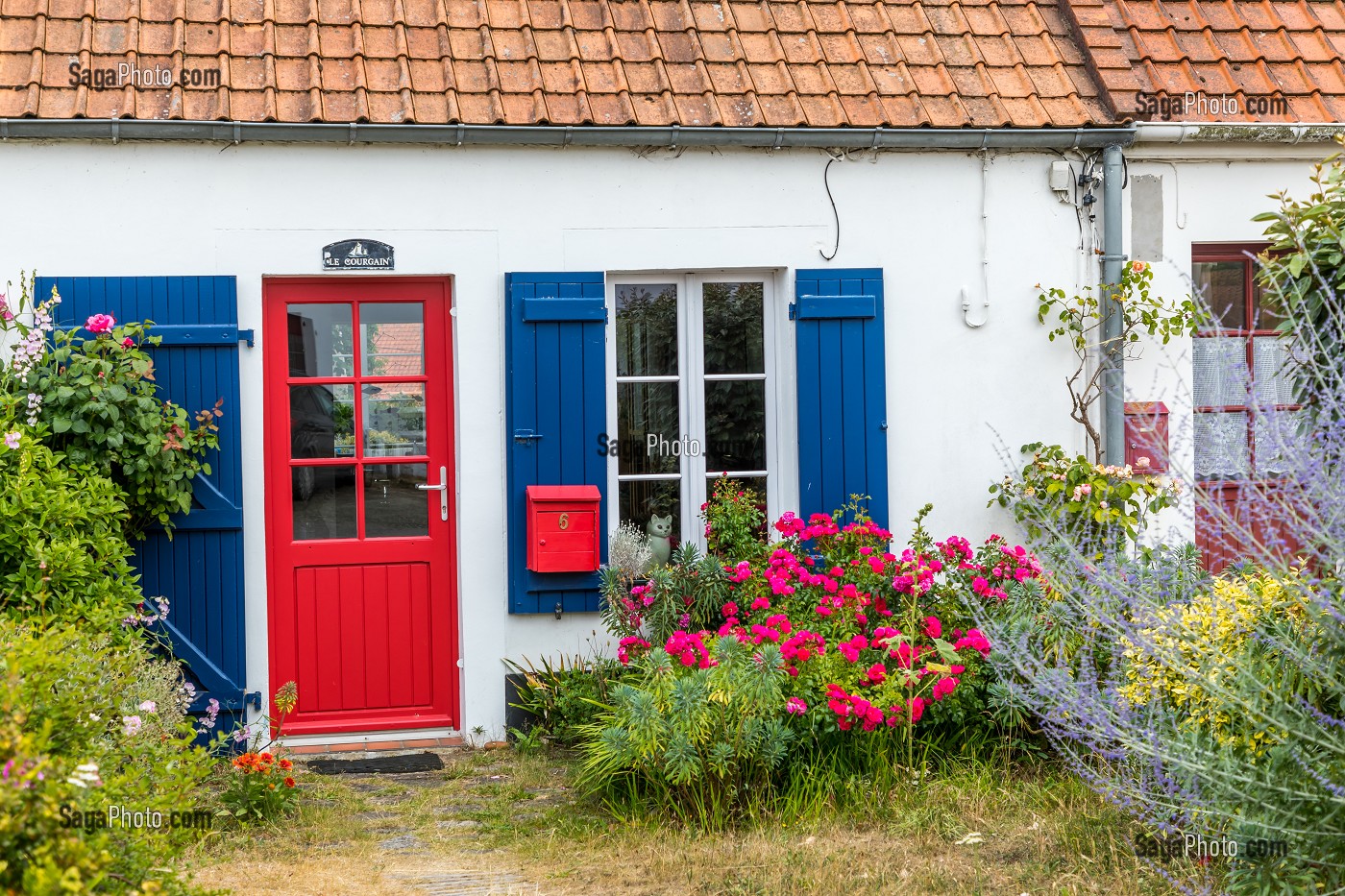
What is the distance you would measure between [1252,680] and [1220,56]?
5016 millimetres

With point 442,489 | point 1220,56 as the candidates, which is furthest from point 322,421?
point 1220,56

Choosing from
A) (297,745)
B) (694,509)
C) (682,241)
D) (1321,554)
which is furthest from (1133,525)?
(297,745)

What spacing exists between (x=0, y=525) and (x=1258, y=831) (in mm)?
4706

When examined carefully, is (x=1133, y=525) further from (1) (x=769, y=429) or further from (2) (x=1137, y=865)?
(2) (x=1137, y=865)

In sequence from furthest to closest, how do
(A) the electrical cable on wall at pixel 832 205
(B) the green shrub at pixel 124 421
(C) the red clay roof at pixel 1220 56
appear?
(C) the red clay roof at pixel 1220 56, (A) the electrical cable on wall at pixel 832 205, (B) the green shrub at pixel 124 421

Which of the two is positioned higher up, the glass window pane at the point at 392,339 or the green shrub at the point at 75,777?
the glass window pane at the point at 392,339

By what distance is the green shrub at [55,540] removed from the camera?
5.20 meters

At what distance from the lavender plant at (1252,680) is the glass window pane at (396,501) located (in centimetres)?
324

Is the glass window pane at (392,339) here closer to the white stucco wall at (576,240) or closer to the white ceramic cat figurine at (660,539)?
the white stucco wall at (576,240)

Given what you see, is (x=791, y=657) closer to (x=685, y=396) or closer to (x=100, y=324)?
(x=685, y=396)

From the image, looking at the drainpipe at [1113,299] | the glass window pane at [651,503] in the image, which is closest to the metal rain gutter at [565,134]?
the drainpipe at [1113,299]

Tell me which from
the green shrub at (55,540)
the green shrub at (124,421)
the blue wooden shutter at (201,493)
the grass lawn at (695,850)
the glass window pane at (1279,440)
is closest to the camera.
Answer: the glass window pane at (1279,440)

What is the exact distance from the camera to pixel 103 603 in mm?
5359

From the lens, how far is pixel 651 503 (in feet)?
22.5
